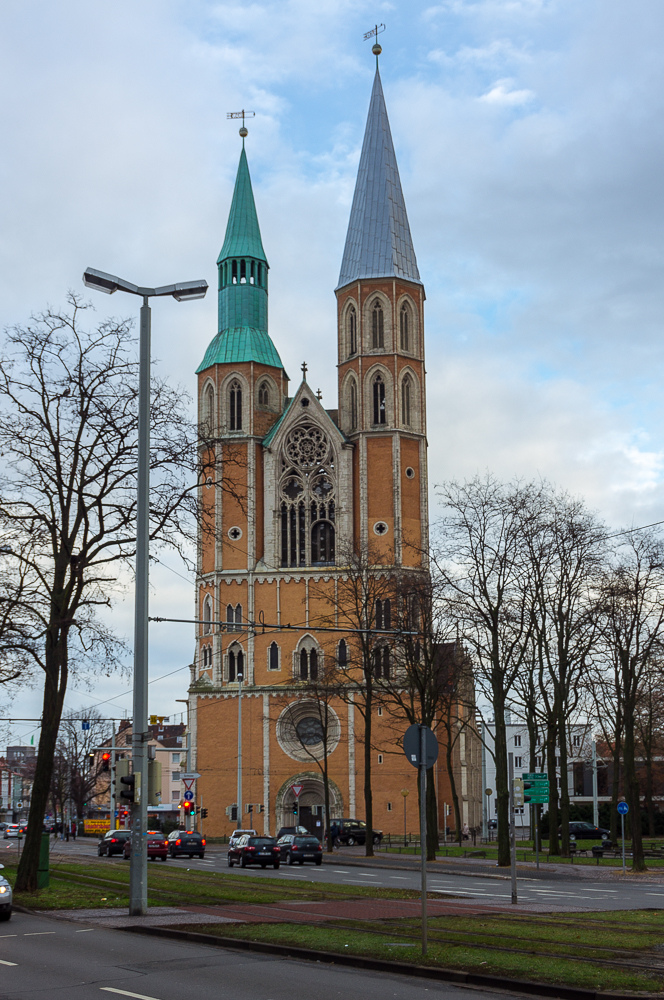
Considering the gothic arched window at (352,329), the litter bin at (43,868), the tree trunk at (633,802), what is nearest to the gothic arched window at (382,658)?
the tree trunk at (633,802)

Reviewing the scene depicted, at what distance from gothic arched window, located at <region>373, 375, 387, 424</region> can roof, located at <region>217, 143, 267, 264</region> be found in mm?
13127

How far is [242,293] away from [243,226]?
16.0 feet

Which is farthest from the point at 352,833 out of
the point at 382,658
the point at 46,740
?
the point at 46,740

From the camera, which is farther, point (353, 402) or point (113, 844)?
point (353, 402)

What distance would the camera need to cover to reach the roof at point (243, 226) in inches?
3159

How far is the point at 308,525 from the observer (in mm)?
73125

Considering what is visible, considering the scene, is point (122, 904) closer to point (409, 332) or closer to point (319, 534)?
point (319, 534)

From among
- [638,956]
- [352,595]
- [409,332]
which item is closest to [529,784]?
[638,956]

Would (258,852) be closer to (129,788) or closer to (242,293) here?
(129,788)

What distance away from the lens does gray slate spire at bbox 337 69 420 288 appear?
77.3m

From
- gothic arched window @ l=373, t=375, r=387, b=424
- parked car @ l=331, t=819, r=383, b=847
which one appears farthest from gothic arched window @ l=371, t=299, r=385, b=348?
parked car @ l=331, t=819, r=383, b=847

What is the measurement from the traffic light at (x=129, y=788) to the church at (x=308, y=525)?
4679 cm

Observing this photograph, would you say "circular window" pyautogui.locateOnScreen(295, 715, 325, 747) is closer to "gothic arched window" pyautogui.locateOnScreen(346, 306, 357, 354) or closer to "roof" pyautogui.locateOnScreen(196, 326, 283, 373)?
"roof" pyautogui.locateOnScreen(196, 326, 283, 373)

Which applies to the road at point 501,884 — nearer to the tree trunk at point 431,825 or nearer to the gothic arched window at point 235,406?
the tree trunk at point 431,825
